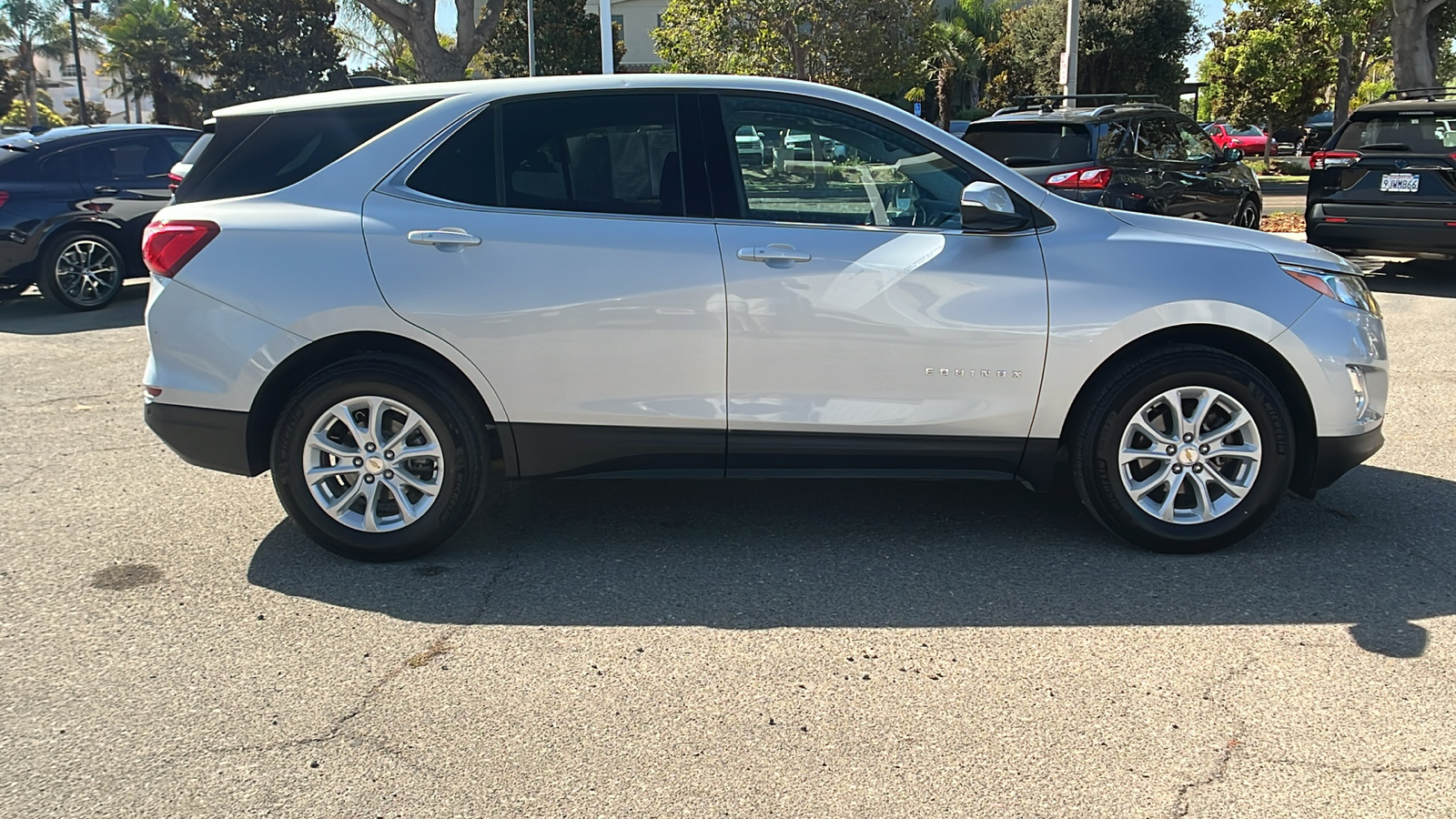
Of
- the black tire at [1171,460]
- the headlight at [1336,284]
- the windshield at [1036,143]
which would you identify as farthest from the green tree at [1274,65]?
the black tire at [1171,460]

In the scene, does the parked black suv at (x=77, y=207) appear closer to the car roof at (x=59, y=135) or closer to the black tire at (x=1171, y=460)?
the car roof at (x=59, y=135)

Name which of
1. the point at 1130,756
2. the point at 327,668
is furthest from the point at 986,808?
the point at 327,668

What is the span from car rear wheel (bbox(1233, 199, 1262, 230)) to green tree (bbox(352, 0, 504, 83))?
47.6 ft

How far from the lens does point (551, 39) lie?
34.2 m

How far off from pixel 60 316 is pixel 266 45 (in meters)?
35.7

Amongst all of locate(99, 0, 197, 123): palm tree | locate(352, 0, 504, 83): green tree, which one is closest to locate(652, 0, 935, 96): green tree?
locate(352, 0, 504, 83): green tree

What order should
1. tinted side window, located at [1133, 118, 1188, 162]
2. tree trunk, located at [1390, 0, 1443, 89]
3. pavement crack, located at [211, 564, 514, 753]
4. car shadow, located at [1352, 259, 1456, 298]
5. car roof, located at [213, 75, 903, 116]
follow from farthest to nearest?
tree trunk, located at [1390, 0, 1443, 89] < car shadow, located at [1352, 259, 1456, 298] < tinted side window, located at [1133, 118, 1188, 162] < car roof, located at [213, 75, 903, 116] < pavement crack, located at [211, 564, 514, 753]

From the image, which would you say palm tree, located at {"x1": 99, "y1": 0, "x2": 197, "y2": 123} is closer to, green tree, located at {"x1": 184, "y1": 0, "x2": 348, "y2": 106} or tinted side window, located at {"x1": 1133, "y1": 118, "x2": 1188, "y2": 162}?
green tree, located at {"x1": 184, "y1": 0, "x2": 348, "y2": 106}

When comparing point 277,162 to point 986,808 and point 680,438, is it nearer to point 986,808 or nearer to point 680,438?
point 680,438

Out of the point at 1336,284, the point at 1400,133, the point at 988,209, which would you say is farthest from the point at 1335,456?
the point at 1400,133

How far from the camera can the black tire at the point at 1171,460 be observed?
4.31 meters

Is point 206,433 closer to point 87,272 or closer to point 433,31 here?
point 87,272

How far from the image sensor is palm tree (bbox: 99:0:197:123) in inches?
1860

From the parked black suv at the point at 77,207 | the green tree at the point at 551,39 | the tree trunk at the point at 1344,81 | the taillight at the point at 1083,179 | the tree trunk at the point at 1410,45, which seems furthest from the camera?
the green tree at the point at 551,39
